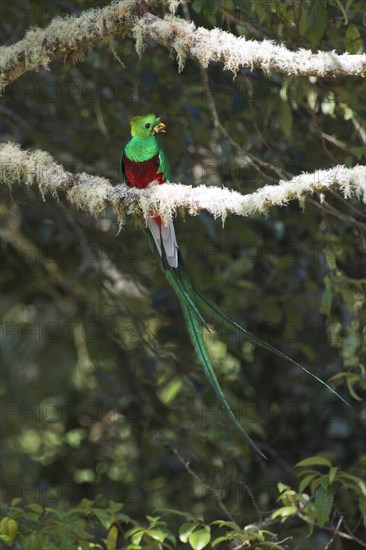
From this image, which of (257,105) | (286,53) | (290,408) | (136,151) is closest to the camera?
(286,53)

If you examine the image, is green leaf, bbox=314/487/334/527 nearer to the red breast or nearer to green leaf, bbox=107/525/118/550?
green leaf, bbox=107/525/118/550

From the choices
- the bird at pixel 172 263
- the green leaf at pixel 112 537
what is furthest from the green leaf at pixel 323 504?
the green leaf at pixel 112 537

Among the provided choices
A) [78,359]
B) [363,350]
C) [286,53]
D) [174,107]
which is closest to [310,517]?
[363,350]

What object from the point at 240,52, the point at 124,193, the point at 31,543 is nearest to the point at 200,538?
the point at 31,543

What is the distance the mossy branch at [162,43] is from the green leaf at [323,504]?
112 cm

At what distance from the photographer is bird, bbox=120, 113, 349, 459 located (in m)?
2.25

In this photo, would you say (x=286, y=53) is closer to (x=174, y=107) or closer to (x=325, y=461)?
(x=325, y=461)

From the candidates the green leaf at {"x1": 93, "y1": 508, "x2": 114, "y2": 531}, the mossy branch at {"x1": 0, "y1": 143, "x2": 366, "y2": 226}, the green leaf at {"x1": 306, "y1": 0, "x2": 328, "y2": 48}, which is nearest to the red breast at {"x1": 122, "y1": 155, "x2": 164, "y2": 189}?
the mossy branch at {"x1": 0, "y1": 143, "x2": 366, "y2": 226}

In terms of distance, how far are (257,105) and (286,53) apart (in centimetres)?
150

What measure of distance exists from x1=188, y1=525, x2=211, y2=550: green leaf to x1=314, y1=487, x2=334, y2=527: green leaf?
320mm

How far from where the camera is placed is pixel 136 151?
275 cm

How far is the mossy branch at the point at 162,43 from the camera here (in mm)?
1999

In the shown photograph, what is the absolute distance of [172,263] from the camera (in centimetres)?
253

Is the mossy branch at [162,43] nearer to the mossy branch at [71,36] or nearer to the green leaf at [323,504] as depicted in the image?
the mossy branch at [71,36]
